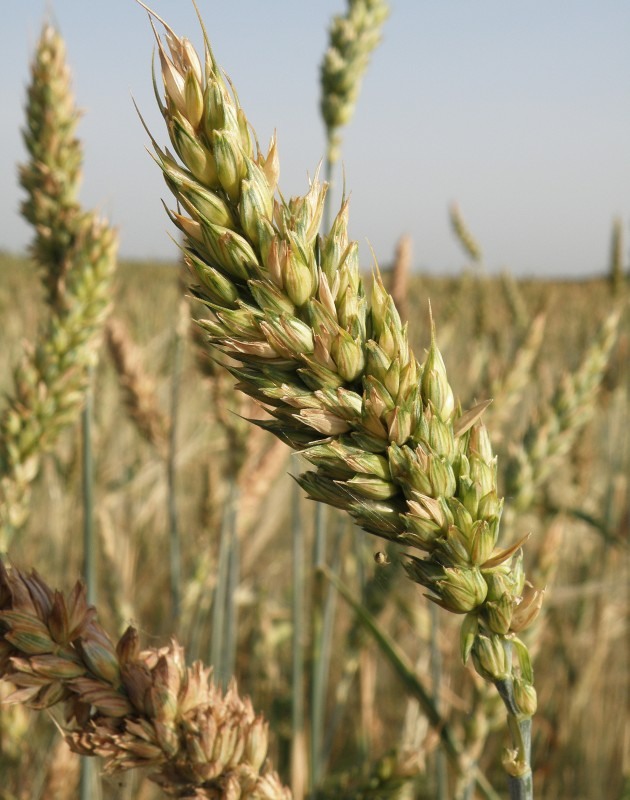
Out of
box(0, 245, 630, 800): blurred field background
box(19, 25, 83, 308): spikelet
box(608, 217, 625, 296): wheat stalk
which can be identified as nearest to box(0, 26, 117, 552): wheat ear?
box(19, 25, 83, 308): spikelet

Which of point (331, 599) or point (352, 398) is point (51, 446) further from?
point (352, 398)

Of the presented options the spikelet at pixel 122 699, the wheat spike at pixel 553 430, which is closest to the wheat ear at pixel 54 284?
the spikelet at pixel 122 699

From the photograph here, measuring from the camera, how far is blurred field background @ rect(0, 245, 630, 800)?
4.89 feet

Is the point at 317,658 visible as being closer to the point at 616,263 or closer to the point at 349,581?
the point at 349,581

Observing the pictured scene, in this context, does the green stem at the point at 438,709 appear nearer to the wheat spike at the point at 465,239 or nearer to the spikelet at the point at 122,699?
the spikelet at the point at 122,699

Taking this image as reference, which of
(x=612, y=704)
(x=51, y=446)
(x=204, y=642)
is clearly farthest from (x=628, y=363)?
(x=51, y=446)

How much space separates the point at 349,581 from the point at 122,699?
2.21 meters

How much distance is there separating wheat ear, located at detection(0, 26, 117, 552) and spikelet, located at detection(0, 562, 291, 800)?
25.7 inches

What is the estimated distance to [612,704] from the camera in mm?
2250

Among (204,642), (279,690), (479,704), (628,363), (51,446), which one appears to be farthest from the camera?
(628,363)

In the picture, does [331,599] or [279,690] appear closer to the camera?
[331,599]

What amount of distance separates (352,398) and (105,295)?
995mm

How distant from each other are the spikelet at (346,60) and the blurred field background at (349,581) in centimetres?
55

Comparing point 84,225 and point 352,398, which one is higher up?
point 84,225
